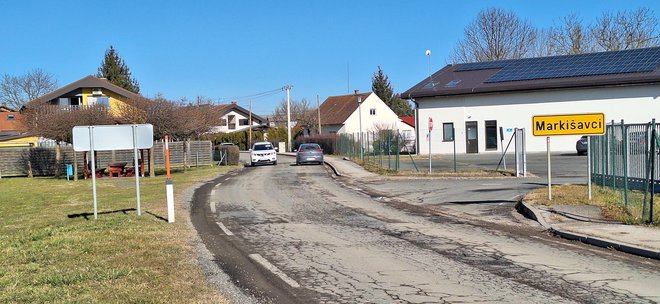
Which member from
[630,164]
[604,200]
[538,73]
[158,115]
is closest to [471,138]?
[538,73]

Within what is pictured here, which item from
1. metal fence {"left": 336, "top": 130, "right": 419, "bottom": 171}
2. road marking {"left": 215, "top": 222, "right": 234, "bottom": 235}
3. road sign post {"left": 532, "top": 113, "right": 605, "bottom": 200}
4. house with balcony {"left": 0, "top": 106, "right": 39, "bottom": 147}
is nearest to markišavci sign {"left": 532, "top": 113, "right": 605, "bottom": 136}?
road sign post {"left": 532, "top": 113, "right": 605, "bottom": 200}

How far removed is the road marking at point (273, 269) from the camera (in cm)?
746

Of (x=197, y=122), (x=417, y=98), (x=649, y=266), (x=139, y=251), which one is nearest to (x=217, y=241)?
(x=139, y=251)

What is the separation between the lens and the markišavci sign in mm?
14898

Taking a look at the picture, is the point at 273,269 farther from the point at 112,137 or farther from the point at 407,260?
the point at 112,137

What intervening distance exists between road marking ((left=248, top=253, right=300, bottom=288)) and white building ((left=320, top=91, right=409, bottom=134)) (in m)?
66.8

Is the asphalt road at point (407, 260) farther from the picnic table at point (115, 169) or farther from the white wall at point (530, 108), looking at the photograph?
the white wall at point (530, 108)

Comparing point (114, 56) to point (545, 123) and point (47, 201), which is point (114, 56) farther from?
point (545, 123)

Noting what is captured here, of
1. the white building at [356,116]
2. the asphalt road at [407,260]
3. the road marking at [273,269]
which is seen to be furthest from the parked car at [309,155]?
the white building at [356,116]

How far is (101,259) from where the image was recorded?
29.1 ft

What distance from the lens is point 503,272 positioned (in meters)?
7.95

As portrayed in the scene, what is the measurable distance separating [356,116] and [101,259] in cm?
6963

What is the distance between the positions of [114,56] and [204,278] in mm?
87452

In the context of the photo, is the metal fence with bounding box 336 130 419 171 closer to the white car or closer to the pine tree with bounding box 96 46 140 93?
the white car
